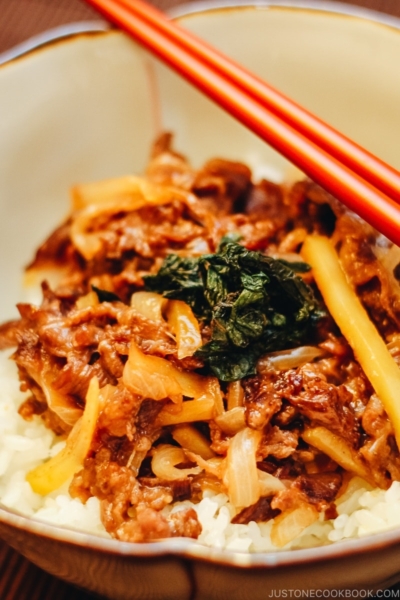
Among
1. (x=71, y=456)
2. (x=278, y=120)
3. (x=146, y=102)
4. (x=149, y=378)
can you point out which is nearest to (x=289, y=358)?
(x=149, y=378)

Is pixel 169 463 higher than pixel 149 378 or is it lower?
lower

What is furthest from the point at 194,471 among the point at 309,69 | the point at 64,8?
the point at 64,8

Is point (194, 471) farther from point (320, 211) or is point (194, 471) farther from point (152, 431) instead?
point (320, 211)

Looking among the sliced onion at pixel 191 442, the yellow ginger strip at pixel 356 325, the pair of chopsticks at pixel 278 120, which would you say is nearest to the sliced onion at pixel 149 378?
the sliced onion at pixel 191 442

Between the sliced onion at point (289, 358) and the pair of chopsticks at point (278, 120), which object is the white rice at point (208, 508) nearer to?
the sliced onion at point (289, 358)

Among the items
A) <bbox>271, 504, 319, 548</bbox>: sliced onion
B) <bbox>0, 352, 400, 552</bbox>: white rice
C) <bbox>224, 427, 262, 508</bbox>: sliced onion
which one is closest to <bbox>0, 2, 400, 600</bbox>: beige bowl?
<bbox>0, 352, 400, 552</bbox>: white rice

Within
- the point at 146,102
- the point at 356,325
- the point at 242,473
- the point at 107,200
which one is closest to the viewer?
the point at 242,473

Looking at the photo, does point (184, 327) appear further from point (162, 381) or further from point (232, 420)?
point (232, 420)
